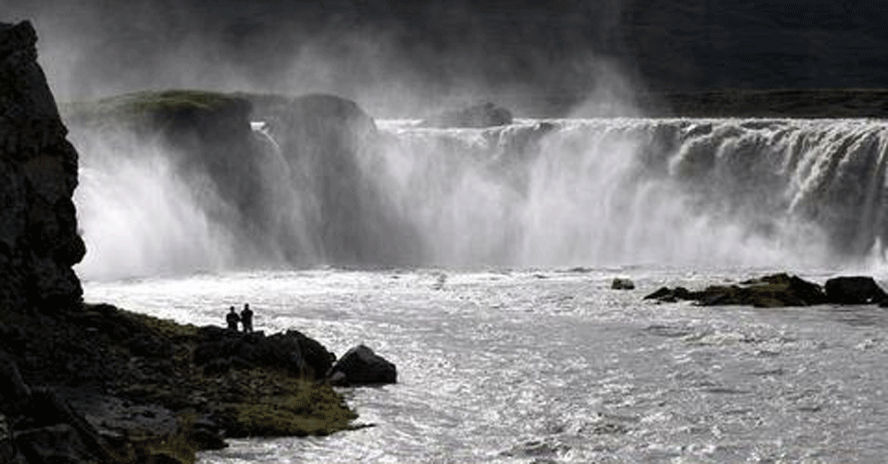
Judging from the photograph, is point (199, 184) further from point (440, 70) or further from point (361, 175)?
point (440, 70)

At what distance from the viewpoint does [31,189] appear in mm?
30297

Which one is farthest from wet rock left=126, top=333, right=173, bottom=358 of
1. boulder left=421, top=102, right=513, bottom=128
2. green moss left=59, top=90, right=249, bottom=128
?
boulder left=421, top=102, right=513, bottom=128

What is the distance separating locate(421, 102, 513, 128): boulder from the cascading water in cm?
1149

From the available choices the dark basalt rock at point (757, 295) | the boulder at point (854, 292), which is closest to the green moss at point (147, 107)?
the dark basalt rock at point (757, 295)

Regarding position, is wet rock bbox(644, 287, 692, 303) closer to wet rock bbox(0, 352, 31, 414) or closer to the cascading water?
the cascading water

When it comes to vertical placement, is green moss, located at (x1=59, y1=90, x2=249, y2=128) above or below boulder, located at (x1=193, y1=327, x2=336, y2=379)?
above

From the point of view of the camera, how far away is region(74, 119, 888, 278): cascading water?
68.5 m

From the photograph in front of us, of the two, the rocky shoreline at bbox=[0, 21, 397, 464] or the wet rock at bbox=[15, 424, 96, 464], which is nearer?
the wet rock at bbox=[15, 424, 96, 464]

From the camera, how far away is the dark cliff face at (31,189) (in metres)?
29.0

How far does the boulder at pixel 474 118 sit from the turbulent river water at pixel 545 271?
9.42 m

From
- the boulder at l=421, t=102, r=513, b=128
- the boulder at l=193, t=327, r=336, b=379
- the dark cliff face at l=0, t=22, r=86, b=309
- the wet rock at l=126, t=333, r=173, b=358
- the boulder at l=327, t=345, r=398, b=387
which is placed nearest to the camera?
the dark cliff face at l=0, t=22, r=86, b=309

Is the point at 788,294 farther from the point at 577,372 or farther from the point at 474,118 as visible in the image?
the point at 474,118

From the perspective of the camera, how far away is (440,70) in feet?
586

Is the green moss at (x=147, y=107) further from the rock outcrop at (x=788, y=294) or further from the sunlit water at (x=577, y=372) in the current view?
the rock outcrop at (x=788, y=294)
